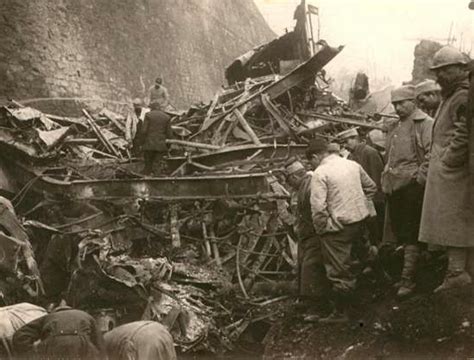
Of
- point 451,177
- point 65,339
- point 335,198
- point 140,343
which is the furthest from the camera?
point 335,198

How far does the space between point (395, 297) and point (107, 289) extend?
10.5 ft

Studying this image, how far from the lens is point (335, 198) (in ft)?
17.8

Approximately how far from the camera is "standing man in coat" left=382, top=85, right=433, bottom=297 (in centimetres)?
533

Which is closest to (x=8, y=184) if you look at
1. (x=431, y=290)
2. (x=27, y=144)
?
(x=27, y=144)

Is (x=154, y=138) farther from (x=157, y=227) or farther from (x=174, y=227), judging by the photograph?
(x=174, y=227)

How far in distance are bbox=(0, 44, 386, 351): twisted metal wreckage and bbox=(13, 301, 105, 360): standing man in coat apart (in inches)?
76.8

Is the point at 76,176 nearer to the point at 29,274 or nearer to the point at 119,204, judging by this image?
the point at 119,204

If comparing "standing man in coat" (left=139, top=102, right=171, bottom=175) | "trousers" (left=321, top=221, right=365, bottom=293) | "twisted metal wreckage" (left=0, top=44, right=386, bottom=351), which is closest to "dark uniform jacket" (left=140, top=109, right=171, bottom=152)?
"standing man in coat" (left=139, top=102, right=171, bottom=175)

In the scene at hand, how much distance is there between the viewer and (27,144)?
9.09 m

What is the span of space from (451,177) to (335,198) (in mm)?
1115

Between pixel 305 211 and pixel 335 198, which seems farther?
pixel 305 211

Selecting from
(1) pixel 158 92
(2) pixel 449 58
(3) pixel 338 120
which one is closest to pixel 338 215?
(2) pixel 449 58

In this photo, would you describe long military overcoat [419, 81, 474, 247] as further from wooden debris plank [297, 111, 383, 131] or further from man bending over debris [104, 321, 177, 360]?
wooden debris plank [297, 111, 383, 131]

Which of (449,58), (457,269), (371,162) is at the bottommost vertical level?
(457,269)
